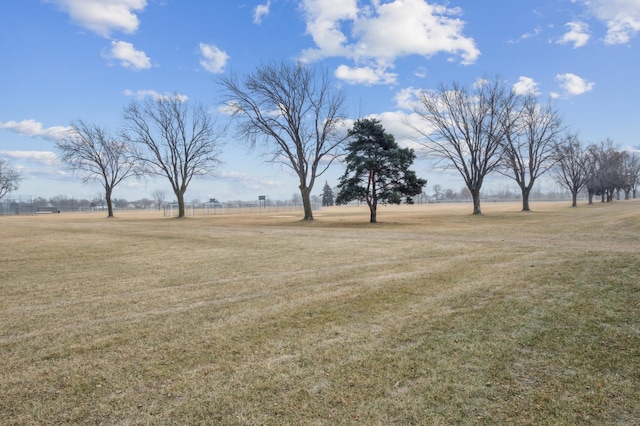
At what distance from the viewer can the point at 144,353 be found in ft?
13.2

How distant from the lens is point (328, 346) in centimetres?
412

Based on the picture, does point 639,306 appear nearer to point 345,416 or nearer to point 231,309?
point 345,416

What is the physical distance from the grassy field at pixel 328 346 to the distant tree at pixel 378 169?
1900cm

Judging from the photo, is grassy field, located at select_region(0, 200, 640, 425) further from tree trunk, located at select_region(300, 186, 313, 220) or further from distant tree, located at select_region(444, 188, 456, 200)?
distant tree, located at select_region(444, 188, 456, 200)

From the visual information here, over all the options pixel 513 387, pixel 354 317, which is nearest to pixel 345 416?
pixel 513 387

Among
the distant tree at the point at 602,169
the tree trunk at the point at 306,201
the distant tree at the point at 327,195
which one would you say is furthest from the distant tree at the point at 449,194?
the tree trunk at the point at 306,201

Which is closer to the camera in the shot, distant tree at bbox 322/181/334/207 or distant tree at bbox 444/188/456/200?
distant tree at bbox 322/181/334/207

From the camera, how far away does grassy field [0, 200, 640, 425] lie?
114 inches

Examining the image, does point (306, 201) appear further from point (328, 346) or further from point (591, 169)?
point (591, 169)

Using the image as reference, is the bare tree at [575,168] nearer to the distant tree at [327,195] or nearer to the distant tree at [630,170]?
the distant tree at [630,170]

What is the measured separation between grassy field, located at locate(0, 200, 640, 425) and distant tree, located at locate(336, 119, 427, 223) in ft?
62.3

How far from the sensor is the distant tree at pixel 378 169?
88.7 feet

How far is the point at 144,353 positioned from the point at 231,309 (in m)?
1.72

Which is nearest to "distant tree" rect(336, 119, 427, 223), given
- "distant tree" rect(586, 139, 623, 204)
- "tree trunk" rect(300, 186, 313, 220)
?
"tree trunk" rect(300, 186, 313, 220)
